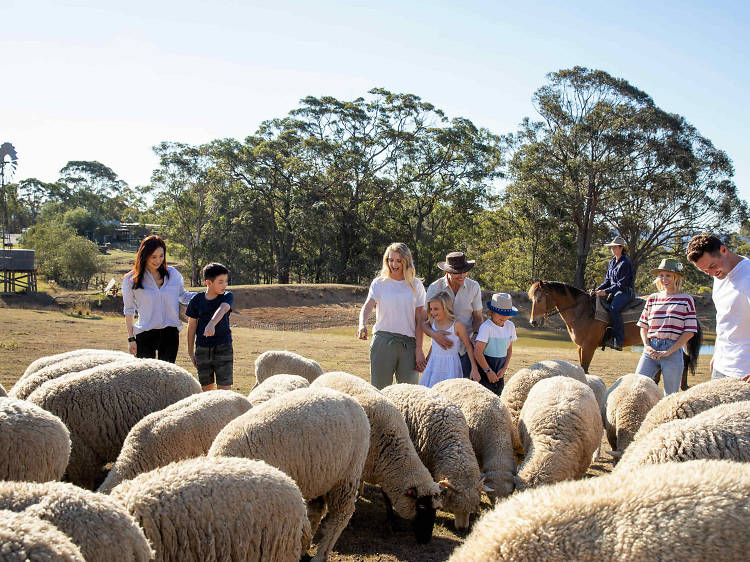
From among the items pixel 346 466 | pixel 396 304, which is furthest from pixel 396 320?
pixel 346 466

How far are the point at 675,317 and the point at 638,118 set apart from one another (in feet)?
110

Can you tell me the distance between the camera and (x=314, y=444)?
13.6 ft

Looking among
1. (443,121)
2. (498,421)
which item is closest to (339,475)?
(498,421)

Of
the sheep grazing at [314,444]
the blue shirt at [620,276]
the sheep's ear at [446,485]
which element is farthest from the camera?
the blue shirt at [620,276]

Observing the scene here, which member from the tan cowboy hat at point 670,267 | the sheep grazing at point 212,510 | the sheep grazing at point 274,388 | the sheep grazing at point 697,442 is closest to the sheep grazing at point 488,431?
the sheep grazing at point 274,388

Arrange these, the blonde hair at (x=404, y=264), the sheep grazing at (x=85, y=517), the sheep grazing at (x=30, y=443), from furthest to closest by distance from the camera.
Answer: the blonde hair at (x=404, y=264)
the sheep grazing at (x=30, y=443)
the sheep grazing at (x=85, y=517)

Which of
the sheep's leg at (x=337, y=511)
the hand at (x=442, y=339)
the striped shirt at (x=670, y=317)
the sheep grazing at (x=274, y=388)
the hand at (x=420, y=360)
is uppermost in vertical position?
the striped shirt at (x=670, y=317)

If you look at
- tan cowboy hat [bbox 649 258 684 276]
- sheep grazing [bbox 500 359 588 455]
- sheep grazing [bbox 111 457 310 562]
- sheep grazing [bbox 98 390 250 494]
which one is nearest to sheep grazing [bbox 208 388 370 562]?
sheep grazing [bbox 98 390 250 494]

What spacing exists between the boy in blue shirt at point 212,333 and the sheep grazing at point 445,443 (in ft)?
6.16

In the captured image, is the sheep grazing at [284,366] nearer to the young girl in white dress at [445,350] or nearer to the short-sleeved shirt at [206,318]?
Result: the short-sleeved shirt at [206,318]

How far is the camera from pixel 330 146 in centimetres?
4450

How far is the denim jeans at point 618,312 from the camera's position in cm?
1235

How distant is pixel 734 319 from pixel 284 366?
4.89 meters

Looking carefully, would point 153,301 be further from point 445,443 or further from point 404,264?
point 445,443
